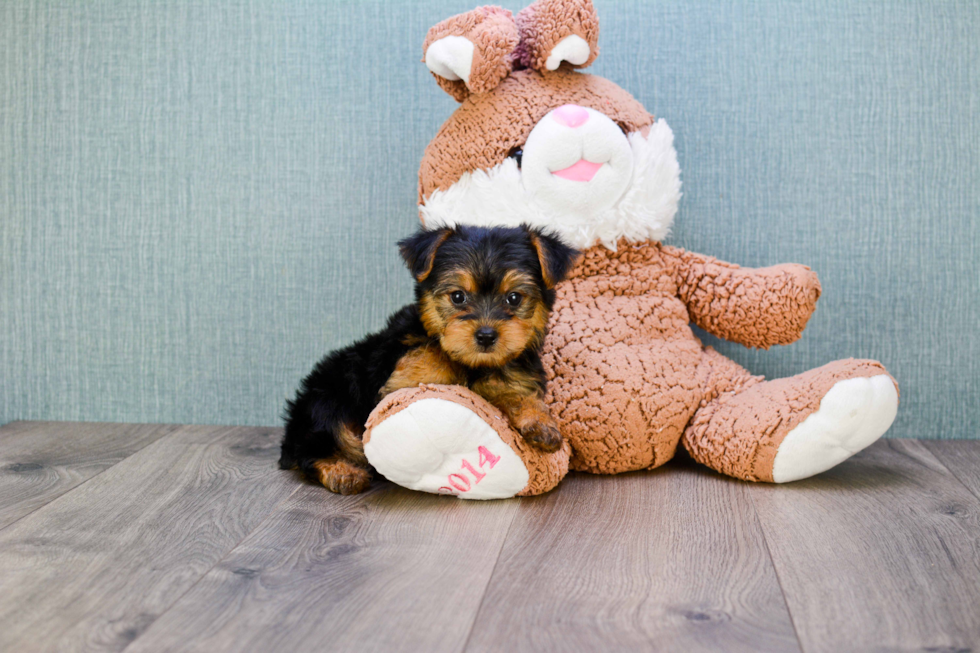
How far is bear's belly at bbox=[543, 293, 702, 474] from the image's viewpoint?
2275 mm

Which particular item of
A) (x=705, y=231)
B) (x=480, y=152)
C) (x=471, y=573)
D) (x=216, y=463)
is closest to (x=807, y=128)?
(x=705, y=231)

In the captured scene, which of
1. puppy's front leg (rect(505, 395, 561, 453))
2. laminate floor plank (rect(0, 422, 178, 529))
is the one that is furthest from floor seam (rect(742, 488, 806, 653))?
laminate floor plank (rect(0, 422, 178, 529))

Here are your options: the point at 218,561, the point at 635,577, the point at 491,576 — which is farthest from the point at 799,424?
the point at 218,561

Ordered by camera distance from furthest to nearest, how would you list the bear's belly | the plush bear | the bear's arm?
1. the bear's arm
2. the bear's belly
3. the plush bear

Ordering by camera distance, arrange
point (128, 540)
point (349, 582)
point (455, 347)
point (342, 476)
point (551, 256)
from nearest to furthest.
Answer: point (349, 582) < point (128, 540) < point (455, 347) < point (551, 256) < point (342, 476)

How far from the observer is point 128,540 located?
1839 mm

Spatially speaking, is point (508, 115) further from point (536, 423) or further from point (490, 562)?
point (490, 562)

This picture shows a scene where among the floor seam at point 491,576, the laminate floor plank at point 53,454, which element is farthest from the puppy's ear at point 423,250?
the laminate floor plank at point 53,454

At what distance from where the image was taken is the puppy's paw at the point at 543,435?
6.66 feet

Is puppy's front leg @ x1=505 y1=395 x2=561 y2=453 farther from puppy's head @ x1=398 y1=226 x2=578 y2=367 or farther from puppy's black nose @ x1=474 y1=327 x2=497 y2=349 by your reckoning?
puppy's black nose @ x1=474 y1=327 x2=497 y2=349

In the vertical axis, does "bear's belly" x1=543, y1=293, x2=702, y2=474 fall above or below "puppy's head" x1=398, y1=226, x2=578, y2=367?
below

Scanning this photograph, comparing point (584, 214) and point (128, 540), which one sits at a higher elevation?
point (584, 214)

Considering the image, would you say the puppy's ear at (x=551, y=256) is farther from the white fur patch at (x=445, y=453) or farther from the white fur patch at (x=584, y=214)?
the white fur patch at (x=445, y=453)

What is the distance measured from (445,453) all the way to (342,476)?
39cm
